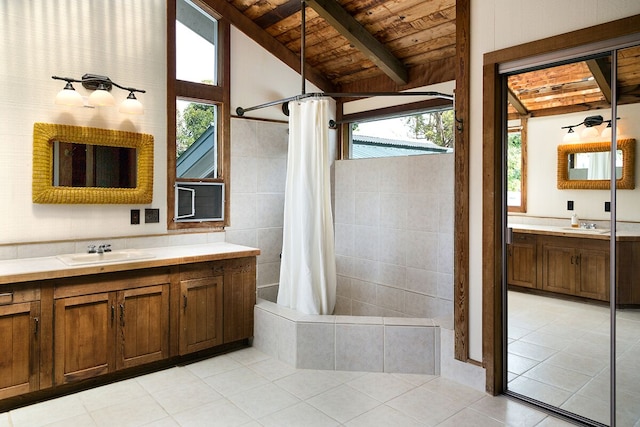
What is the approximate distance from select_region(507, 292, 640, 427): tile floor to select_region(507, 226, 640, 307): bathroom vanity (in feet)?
0.28

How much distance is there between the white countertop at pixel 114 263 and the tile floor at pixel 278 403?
32.6 inches

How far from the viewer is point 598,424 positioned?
246cm

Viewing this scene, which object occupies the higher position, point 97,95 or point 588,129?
point 97,95

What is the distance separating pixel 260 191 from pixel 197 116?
3.11 ft

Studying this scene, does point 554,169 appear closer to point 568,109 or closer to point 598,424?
point 568,109

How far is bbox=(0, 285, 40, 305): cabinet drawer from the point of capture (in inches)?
102

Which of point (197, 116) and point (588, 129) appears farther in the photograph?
point (197, 116)

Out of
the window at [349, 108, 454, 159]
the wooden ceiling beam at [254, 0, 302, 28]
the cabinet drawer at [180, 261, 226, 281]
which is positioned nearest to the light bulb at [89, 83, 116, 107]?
the cabinet drawer at [180, 261, 226, 281]

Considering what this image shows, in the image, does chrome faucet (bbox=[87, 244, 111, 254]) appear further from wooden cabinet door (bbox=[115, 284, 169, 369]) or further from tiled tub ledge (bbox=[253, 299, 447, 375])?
tiled tub ledge (bbox=[253, 299, 447, 375])

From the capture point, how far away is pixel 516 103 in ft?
9.20

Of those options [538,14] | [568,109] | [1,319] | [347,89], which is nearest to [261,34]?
[347,89]

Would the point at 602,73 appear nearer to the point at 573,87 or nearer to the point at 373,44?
the point at 573,87

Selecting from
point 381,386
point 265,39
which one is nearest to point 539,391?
point 381,386

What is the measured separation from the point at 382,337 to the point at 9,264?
264cm
